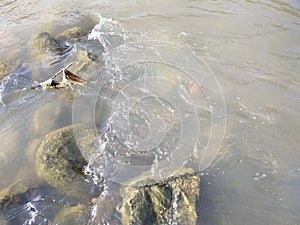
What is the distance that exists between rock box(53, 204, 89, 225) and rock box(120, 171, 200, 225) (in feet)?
1.37

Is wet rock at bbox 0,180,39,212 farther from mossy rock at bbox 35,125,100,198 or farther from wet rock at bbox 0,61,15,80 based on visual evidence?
wet rock at bbox 0,61,15,80

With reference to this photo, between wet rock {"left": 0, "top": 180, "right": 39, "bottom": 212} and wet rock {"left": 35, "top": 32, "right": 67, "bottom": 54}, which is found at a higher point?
wet rock {"left": 35, "top": 32, "right": 67, "bottom": 54}

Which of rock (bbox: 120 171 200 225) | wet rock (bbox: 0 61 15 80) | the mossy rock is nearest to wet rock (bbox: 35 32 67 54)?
wet rock (bbox: 0 61 15 80)

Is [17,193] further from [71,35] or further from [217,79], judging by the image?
[71,35]

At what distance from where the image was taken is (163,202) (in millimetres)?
3469

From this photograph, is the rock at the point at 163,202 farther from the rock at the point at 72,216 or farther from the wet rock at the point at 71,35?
the wet rock at the point at 71,35

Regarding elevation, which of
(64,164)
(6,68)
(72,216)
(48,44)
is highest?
(48,44)

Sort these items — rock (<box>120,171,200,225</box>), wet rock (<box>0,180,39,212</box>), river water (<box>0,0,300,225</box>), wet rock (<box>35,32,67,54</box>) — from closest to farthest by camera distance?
rock (<box>120,171,200,225</box>) < wet rock (<box>0,180,39,212</box>) < river water (<box>0,0,300,225</box>) < wet rock (<box>35,32,67,54</box>)

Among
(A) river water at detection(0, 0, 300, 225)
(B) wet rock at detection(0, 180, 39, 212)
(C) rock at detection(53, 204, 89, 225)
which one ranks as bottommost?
(C) rock at detection(53, 204, 89, 225)

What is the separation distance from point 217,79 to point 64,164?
2.58m

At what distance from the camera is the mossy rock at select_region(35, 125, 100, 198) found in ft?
12.3

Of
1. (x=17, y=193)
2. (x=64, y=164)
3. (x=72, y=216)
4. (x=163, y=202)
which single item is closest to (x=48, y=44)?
(x=64, y=164)

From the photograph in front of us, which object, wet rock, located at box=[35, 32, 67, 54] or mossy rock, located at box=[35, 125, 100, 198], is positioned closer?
mossy rock, located at box=[35, 125, 100, 198]

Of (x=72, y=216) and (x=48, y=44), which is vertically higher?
(x=48, y=44)
